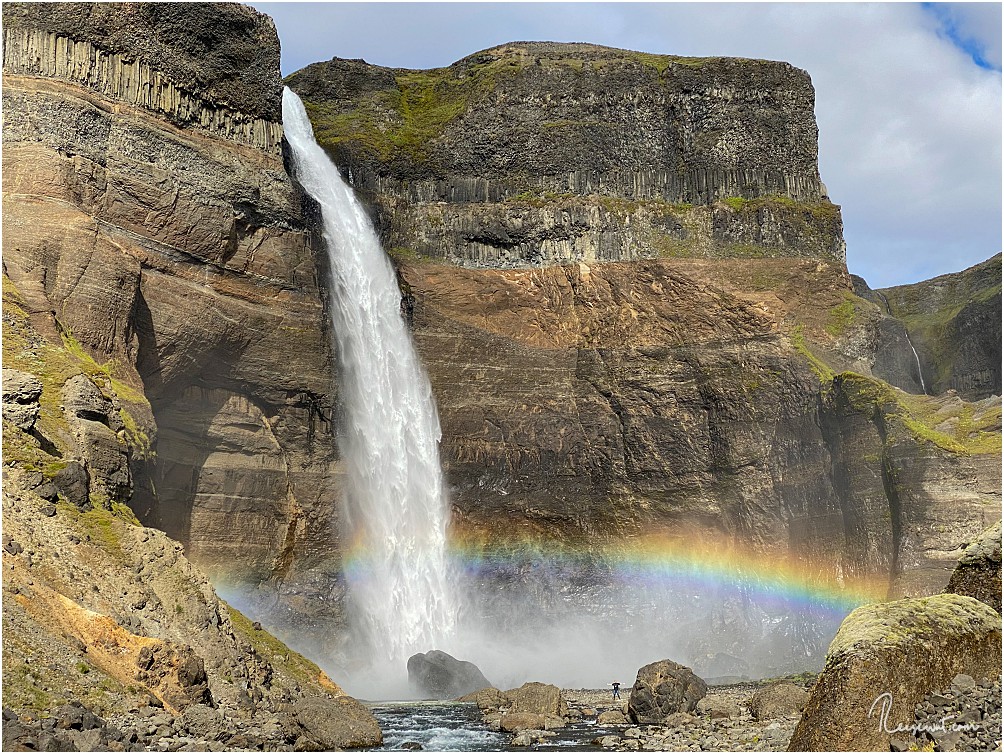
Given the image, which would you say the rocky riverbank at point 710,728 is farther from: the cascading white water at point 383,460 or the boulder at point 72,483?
the boulder at point 72,483

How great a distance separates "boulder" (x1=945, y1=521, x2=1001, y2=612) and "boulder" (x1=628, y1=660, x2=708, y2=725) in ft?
42.9

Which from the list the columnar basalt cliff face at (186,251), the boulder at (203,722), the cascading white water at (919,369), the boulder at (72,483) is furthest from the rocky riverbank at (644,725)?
the cascading white water at (919,369)

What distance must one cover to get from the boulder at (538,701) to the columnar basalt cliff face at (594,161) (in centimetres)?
3032

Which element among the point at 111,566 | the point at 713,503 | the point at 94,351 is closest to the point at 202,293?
the point at 94,351

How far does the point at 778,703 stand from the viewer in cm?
2950

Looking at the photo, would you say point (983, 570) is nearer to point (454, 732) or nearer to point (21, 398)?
point (454, 732)

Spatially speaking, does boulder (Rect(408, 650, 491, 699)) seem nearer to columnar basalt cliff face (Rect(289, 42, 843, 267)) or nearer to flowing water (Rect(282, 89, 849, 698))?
flowing water (Rect(282, 89, 849, 698))

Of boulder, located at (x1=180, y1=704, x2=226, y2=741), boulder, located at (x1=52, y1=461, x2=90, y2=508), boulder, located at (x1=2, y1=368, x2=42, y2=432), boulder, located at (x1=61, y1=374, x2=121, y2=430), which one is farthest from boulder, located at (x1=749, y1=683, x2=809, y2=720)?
boulder, located at (x1=2, y1=368, x2=42, y2=432)

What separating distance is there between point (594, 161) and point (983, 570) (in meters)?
45.2

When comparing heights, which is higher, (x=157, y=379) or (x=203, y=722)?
(x=157, y=379)

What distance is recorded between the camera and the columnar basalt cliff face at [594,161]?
59.2 metres

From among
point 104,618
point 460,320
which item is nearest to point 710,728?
point 104,618

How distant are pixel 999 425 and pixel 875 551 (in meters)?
8.67

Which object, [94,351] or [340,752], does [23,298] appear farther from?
[340,752]
